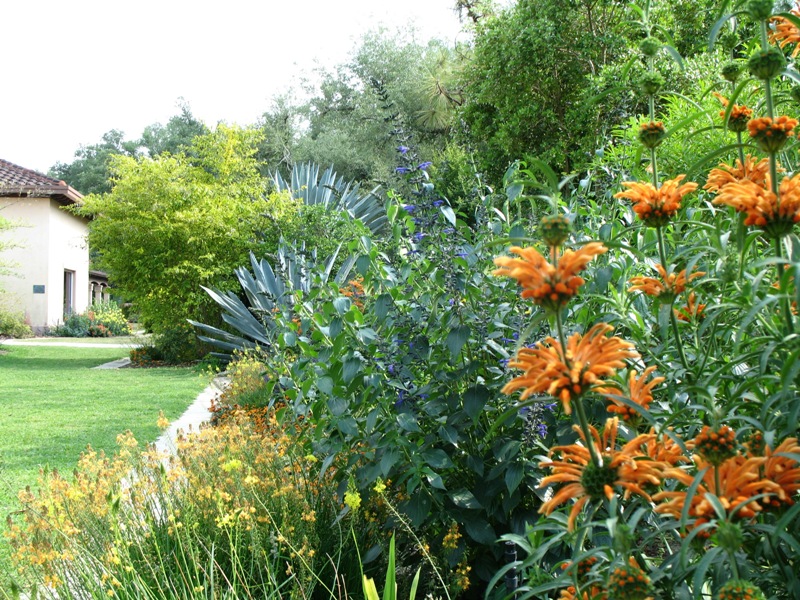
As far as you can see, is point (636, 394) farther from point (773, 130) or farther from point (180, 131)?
point (180, 131)

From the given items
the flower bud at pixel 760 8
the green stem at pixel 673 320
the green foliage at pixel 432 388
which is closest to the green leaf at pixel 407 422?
the green foliage at pixel 432 388

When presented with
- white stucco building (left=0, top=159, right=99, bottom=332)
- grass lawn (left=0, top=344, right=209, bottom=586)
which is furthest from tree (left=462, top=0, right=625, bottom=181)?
white stucco building (left=0, top=159, right=99, bottom=332)

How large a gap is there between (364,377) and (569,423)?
2.31 feet

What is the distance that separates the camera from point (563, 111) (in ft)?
44.5

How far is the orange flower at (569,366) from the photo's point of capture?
37.3 inches

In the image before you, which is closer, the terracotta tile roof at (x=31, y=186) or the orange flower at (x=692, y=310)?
the orange flower at (x=692, y=310)

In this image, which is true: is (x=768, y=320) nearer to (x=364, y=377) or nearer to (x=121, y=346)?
(x=364, y=377)

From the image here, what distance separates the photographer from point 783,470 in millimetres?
1044

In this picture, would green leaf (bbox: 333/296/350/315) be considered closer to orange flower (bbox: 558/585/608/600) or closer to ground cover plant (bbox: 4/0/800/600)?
ground cover plant (bbox: 4/0/800/600)

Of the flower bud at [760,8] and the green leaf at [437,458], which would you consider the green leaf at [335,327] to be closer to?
the green leaf at [437,458]

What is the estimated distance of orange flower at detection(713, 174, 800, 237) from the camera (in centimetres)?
108

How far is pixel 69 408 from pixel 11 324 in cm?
1223

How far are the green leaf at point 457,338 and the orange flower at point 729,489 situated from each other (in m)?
1.13

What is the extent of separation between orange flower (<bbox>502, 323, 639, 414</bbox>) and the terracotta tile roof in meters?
21.4
